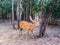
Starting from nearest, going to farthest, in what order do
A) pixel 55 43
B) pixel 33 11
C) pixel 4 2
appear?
pixel 55 43 < pixel 33 11 < pixel 4 2

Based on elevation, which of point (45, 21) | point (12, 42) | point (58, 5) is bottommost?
point (12, 42)

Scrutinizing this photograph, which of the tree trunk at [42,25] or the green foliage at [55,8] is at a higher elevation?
the green foliage at [55,8]

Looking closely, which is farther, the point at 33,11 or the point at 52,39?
the point at 33,11

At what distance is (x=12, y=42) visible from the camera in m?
6.03

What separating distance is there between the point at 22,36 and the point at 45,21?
1.15 m

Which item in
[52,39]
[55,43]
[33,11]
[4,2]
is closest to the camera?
[55,43]

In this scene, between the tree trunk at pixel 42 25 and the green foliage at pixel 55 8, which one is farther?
the green foliage at pixel 55 8

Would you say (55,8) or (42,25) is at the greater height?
(55,8)

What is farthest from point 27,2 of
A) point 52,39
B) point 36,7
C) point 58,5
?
point 52,39

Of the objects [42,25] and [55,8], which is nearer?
[42,25]

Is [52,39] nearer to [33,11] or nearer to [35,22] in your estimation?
[35,22]

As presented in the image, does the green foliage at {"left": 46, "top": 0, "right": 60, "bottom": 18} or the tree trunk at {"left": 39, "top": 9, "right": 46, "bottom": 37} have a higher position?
the green foliage at {"left": 46, "top": 0, "right": 60, "bottom": 18}

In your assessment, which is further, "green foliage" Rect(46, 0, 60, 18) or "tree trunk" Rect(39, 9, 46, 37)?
"green foliage" Rect(46, 0, 60, 18)

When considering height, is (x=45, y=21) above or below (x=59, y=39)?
above
